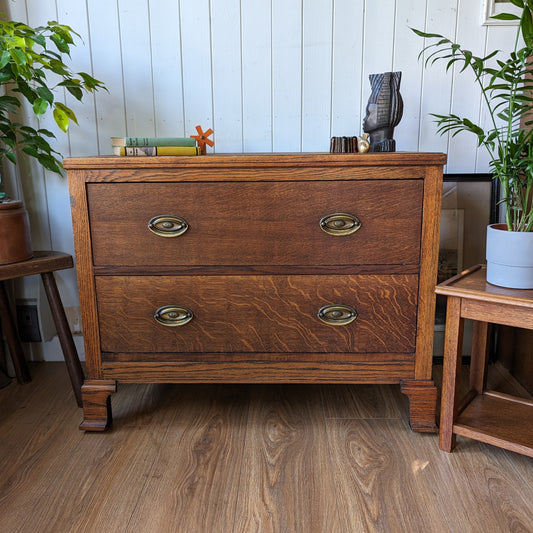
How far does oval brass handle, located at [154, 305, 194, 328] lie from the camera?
54.0 inches

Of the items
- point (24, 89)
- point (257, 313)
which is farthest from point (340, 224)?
point (24, 89)

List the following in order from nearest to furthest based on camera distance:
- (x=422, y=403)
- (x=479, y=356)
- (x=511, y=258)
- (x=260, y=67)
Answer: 1. (x=511, y=258)
2. (x=422, y=403)
3. (x=479, y=356)
4. (x=260, y=67)

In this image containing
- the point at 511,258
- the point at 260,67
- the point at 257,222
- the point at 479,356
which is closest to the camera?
the point at 511,258

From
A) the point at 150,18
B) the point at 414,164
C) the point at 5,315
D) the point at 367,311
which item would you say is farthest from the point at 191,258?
the point at 150,18

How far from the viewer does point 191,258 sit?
52.8 inches

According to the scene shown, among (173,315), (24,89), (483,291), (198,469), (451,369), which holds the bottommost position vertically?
(198,469)

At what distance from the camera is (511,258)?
47.6 inches

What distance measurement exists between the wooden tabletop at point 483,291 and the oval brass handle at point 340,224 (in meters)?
0.26

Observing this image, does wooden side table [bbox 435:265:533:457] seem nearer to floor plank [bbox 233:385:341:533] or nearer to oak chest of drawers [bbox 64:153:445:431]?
oak chest of drawers [bbox 64:153:445:431]

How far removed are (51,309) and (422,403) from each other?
1.14m

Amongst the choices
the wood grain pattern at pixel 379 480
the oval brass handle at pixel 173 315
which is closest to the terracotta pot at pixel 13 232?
the oval brass handle at pixel 173 315

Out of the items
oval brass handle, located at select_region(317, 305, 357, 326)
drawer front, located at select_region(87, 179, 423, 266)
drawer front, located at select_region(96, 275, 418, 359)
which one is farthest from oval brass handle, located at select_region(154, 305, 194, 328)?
oval brass handle, located at select_region(317, 305, 357, 326)

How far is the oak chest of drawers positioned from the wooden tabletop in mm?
81

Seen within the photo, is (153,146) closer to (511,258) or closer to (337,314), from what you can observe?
(337,314)
